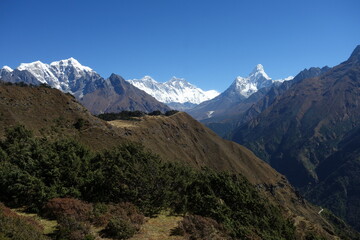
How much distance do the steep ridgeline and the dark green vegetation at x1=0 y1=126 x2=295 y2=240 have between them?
266cm

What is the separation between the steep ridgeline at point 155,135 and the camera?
275 feet

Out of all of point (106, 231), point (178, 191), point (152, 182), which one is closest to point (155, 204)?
point (152, 182)

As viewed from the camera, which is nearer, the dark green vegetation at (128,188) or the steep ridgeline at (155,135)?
the dark green vegetation at (128,188)

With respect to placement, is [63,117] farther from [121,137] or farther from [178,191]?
[178,191]

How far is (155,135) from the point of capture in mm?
144125

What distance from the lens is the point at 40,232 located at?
64.1 ft

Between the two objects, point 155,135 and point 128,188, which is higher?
point 155,135

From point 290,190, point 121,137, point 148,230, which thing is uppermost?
point 121,137

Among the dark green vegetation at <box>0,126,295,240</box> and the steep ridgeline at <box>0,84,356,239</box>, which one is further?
the steep ridgeline at <box>0,84,356,239</box>

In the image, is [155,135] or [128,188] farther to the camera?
[155,135]

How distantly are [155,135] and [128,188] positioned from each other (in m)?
117

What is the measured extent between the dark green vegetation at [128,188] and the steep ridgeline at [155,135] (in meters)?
2.66

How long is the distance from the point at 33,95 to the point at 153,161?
3530 inches

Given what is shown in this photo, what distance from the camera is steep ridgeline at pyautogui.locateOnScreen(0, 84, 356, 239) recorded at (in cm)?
8377
